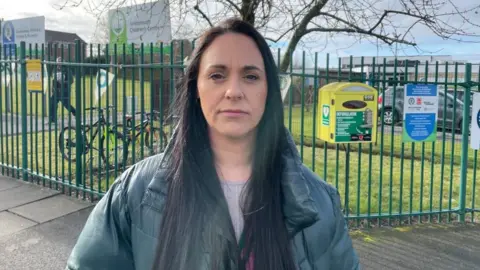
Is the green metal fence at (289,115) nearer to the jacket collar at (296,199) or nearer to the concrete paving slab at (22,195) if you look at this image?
the concrete paving slab at (22,195)

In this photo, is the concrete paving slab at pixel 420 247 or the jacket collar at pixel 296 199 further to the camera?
the concrete paving slab at pixel 420 247

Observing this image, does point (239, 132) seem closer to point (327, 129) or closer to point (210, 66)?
point (210, 66)

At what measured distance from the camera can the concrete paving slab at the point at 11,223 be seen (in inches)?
184

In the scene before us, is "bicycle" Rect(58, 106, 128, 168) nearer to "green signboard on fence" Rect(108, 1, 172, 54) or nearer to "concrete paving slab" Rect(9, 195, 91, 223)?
"concrete paving slab" Rect(9, 195, 91, 223)

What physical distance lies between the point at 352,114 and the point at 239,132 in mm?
3133

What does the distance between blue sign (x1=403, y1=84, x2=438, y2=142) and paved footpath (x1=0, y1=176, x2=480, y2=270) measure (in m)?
1.06

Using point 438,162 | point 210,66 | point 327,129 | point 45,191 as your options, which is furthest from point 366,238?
point 438,162

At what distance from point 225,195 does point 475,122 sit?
4.51 meters

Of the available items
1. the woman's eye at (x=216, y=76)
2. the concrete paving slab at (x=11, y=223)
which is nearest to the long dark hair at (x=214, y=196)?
the woman's eye at (x=216, y=76)

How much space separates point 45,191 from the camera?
6016mm

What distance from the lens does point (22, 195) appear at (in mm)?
5836

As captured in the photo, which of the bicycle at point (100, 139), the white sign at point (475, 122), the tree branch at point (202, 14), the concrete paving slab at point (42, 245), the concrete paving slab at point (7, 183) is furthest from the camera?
the concrete paving slab at point (7, 183)

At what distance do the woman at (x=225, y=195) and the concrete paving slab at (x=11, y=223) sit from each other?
365 centimetres

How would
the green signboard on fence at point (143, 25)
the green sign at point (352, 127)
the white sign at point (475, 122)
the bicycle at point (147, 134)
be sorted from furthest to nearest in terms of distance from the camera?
1. the green signboard on fence at point (143, 25)
2. the bicycle at point (147, 134)
3. the white sign at point (475, 122)
4. the green sign at point (352, 127)
